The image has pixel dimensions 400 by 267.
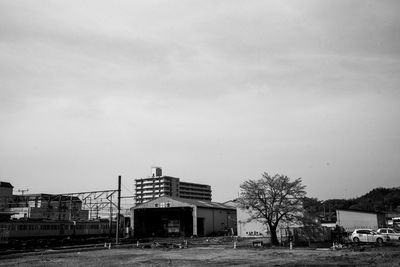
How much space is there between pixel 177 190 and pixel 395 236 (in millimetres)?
148863

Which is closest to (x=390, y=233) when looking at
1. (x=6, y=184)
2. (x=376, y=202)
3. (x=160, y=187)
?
(x=6, y=184)

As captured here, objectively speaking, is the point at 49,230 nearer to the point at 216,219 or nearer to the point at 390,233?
the point at 216,219

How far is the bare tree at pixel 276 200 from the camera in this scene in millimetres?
46094

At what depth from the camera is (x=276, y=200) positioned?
153 ft

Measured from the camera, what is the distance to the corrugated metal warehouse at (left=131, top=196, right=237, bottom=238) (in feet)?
249

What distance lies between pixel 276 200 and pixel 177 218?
137ft

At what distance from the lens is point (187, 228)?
8350cm

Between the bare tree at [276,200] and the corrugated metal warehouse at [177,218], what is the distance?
2870cm

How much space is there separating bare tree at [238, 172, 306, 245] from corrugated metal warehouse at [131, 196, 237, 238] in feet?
Answer: 94.2

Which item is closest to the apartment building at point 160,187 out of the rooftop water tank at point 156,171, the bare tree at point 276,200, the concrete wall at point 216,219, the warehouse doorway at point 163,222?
the rooftop water tank at point 156,171

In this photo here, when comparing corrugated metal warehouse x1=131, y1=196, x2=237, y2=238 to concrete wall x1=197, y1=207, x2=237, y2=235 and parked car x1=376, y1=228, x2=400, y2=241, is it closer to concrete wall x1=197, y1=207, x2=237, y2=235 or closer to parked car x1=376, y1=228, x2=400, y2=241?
concrete wall x1=197, y1=207, x2=237, y2=235

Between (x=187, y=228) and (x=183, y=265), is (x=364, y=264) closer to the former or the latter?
(x=183, y=265)

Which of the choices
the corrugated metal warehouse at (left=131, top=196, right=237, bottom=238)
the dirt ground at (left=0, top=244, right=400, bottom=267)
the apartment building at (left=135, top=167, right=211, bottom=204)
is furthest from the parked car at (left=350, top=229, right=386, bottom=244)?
the apartment building at (left=135, top=167, right=211, bottom=204)

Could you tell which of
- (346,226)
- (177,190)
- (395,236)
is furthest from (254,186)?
(177,190)
